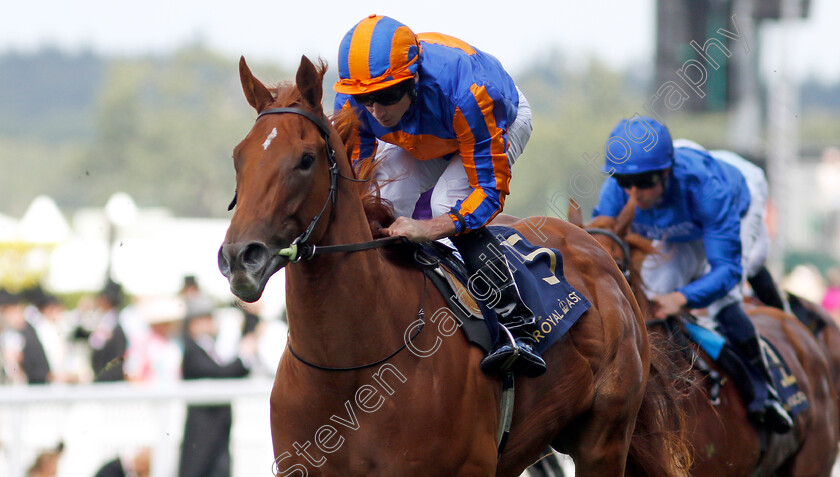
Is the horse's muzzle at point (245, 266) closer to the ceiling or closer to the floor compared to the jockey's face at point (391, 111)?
closer to the floor

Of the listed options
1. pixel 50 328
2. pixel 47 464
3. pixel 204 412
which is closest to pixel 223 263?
pixel 47 464

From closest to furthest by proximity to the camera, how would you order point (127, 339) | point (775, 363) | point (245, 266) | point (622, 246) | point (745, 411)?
point (245, 266)
point (622, 246)
point (745, 411)
point (775, 363)
point (127, 339)

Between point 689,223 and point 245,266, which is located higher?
point 245,266

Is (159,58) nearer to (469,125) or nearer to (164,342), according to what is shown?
(164,342)

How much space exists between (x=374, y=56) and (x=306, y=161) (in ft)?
1.72

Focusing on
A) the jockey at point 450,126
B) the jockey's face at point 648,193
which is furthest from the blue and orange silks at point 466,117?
the jockey's face at point 648,193

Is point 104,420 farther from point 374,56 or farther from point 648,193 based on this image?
point 374,56

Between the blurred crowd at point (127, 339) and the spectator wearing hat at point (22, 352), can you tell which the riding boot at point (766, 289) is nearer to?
the blurred crowd at point (127, 339)

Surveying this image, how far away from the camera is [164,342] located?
7.77m

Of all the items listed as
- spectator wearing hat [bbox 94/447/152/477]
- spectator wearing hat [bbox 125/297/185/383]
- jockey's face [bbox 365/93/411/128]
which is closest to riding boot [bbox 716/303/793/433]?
jockey's face [bbox 365/93/411/128]

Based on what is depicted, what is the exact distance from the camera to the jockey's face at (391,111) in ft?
11.0

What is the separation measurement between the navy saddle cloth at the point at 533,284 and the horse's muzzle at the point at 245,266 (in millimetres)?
885

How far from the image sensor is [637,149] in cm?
495

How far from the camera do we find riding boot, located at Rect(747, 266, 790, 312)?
642 cm
